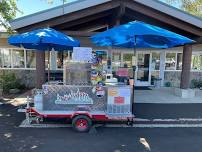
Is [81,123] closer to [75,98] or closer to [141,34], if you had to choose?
[75,98]

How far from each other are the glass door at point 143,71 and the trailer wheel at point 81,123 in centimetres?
873

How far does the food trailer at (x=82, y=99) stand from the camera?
19.8 feet

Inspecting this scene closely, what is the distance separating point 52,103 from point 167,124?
138 inches

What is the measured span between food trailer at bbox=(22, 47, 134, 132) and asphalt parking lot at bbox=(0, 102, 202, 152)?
0.40m

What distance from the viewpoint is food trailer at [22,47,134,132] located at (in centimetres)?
605

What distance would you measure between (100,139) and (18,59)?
372 inches

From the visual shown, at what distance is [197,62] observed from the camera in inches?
578

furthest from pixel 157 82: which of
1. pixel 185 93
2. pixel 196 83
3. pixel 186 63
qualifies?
pixel 186 63

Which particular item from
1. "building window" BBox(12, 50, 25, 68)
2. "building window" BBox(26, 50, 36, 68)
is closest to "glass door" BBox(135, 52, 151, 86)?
"building window" BBox(26, 50, 36, 68)

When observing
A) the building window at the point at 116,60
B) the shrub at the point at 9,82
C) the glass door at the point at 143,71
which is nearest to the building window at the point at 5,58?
the shrub at the point at 9,82

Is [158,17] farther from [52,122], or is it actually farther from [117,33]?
[52,122]

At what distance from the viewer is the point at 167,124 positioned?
6.85 metres

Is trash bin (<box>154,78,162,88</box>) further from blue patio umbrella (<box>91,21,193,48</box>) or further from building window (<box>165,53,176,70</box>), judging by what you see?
blue patio umbrella (<box>91,21,193,48</box>)

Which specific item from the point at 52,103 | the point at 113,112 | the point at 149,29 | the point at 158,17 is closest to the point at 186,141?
the point at 113,112
